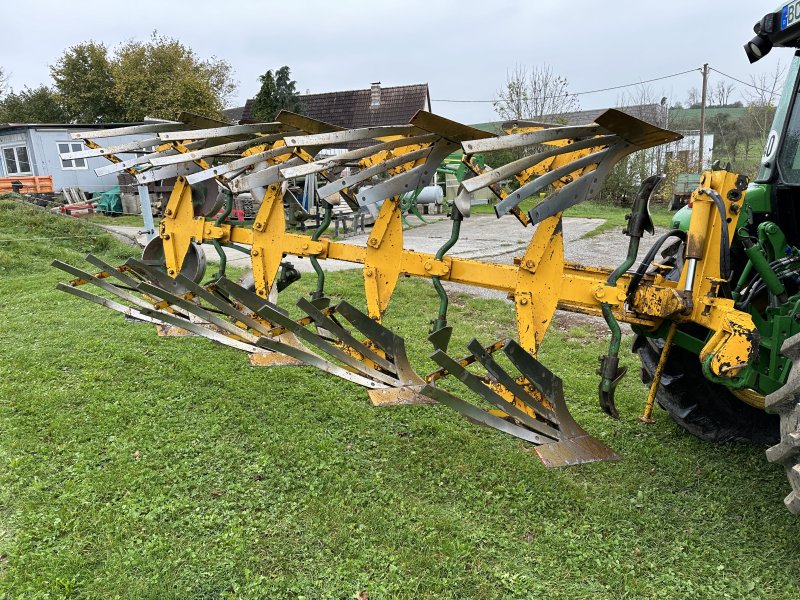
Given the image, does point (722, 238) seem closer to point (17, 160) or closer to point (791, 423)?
point (791, 423)

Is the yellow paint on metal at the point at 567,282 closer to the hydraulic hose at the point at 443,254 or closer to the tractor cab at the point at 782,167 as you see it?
the hydraulic hose at the point at 443,254

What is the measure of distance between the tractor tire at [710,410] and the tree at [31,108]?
110ft

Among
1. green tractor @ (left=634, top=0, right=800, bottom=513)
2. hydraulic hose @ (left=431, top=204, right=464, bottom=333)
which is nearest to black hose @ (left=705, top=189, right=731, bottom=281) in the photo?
green tractor @ (left=634, top=0, right=800, bottom=513)

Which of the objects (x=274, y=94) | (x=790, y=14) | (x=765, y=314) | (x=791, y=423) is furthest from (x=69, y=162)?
(x=791, y=423)

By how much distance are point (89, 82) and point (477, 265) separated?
27661 mm

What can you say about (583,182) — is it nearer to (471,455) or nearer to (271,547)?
(471,455)

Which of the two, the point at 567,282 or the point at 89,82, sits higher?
the point at 89,82

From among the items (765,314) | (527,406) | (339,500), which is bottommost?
(339,500)

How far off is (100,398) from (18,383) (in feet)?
2.54

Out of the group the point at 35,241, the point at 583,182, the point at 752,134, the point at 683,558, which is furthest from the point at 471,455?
the point at 752,134

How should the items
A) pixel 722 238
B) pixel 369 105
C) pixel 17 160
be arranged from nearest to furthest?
pixel 722 238 < pixel 17 160 < pixel 369 105

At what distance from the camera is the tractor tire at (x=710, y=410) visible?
11.1ft

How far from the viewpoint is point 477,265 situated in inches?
116

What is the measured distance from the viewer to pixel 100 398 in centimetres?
412
